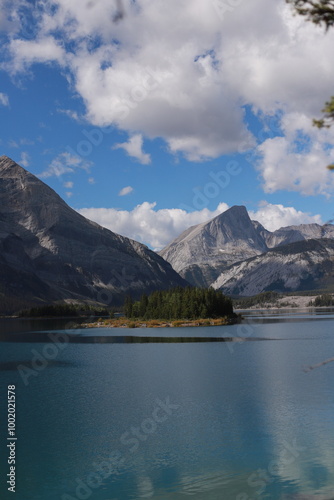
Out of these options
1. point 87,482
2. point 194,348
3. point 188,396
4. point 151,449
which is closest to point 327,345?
point 194,348

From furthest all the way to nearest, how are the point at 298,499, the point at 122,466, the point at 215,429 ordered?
the point at 215,429
the point at 122,466
the point at 298,499

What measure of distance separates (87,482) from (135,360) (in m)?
55.5

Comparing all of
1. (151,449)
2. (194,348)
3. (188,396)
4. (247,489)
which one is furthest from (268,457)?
(194,348)

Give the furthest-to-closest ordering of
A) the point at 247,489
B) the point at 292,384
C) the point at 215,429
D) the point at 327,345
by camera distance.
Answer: the point at 327,345, the point at 292,384, the point at 215,429, the point at 247,489

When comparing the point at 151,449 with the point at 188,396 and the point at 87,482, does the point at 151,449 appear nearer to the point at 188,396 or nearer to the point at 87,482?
the point at 87,482

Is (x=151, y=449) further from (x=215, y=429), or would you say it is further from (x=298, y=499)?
(x=298, y=499)

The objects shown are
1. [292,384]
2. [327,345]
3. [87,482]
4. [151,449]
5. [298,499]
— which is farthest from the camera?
[327,345]

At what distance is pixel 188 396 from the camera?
51.3 meters

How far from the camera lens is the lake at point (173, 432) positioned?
2795 cm

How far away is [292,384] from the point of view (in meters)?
56.4

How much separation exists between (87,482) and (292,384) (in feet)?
113

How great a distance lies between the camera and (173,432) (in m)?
38.4

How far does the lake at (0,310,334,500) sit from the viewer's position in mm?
27953

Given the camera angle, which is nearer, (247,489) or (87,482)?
(247,489)
